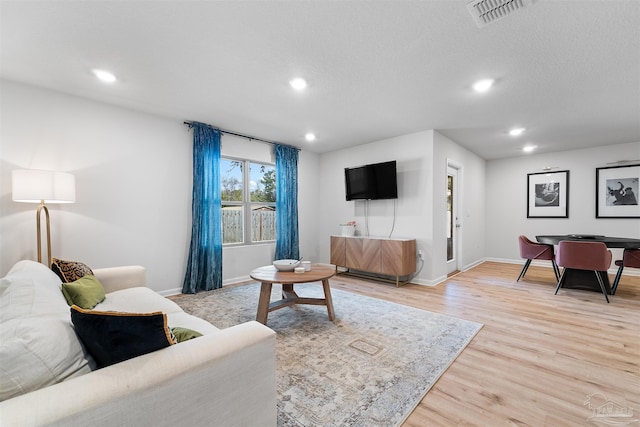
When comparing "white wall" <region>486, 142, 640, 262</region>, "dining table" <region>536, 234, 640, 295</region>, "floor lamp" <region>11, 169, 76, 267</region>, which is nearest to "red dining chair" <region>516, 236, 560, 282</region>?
"dining table" <region>536, 234, 640, 295</region>

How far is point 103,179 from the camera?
10.9ft

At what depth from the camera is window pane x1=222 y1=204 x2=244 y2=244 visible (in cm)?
459

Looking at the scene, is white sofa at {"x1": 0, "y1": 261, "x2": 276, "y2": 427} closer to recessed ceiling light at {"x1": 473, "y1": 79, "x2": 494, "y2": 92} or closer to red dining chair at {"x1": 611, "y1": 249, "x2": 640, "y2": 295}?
recessed ceiling light at {"x1": 473, "y1": 79, "x2": 494, "y2": 92}

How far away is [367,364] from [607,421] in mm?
1362

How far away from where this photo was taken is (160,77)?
272cm

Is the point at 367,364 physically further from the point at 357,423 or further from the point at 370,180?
the point at 370,180

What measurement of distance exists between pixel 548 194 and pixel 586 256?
2806mm

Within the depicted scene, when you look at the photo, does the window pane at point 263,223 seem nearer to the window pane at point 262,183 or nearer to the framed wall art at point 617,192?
the window pane at point 262,183

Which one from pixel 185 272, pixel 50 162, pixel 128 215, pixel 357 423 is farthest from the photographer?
pixel 185 272

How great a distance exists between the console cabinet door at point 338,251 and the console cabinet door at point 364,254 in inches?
3.6

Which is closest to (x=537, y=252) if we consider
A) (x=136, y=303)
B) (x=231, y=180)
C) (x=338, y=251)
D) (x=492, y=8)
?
(x=338, y=251)

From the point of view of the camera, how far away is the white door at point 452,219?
527 centimetres

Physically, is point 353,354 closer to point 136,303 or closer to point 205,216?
point 136,303

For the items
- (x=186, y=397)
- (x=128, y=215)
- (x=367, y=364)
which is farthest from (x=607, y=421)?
(x=128, y=215)
